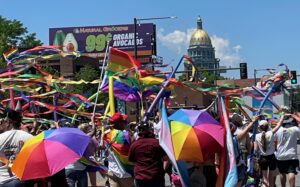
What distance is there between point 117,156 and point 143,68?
3.83m

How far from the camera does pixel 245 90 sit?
1062cm

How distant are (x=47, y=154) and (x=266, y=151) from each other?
5.75m

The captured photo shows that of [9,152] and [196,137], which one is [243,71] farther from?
[9,152]

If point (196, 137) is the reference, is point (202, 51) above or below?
above

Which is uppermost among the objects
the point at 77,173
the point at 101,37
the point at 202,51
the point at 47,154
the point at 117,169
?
the point at 202,51

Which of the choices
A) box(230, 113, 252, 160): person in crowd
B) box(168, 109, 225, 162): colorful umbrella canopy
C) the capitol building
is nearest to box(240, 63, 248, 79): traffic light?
box(230, 113, 252, 160): person in crowd

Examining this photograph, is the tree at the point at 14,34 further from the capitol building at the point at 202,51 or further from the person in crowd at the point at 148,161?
the capitol building at the point at 202,51

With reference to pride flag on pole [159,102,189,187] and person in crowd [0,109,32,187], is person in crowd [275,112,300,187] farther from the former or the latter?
person in crowd [0,109,32,187]

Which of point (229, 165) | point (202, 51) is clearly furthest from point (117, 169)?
point (202, 51)

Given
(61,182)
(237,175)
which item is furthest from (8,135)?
(237,175)

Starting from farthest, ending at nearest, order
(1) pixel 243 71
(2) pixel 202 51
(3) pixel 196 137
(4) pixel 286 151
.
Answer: (2) pixel 202 51, (1) pixel 243 71, (4) pixel 286 151, (3) pixel 196 137

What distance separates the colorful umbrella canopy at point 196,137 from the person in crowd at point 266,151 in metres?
3.58

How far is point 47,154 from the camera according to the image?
5.82 m

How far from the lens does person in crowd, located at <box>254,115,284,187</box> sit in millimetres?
10430
